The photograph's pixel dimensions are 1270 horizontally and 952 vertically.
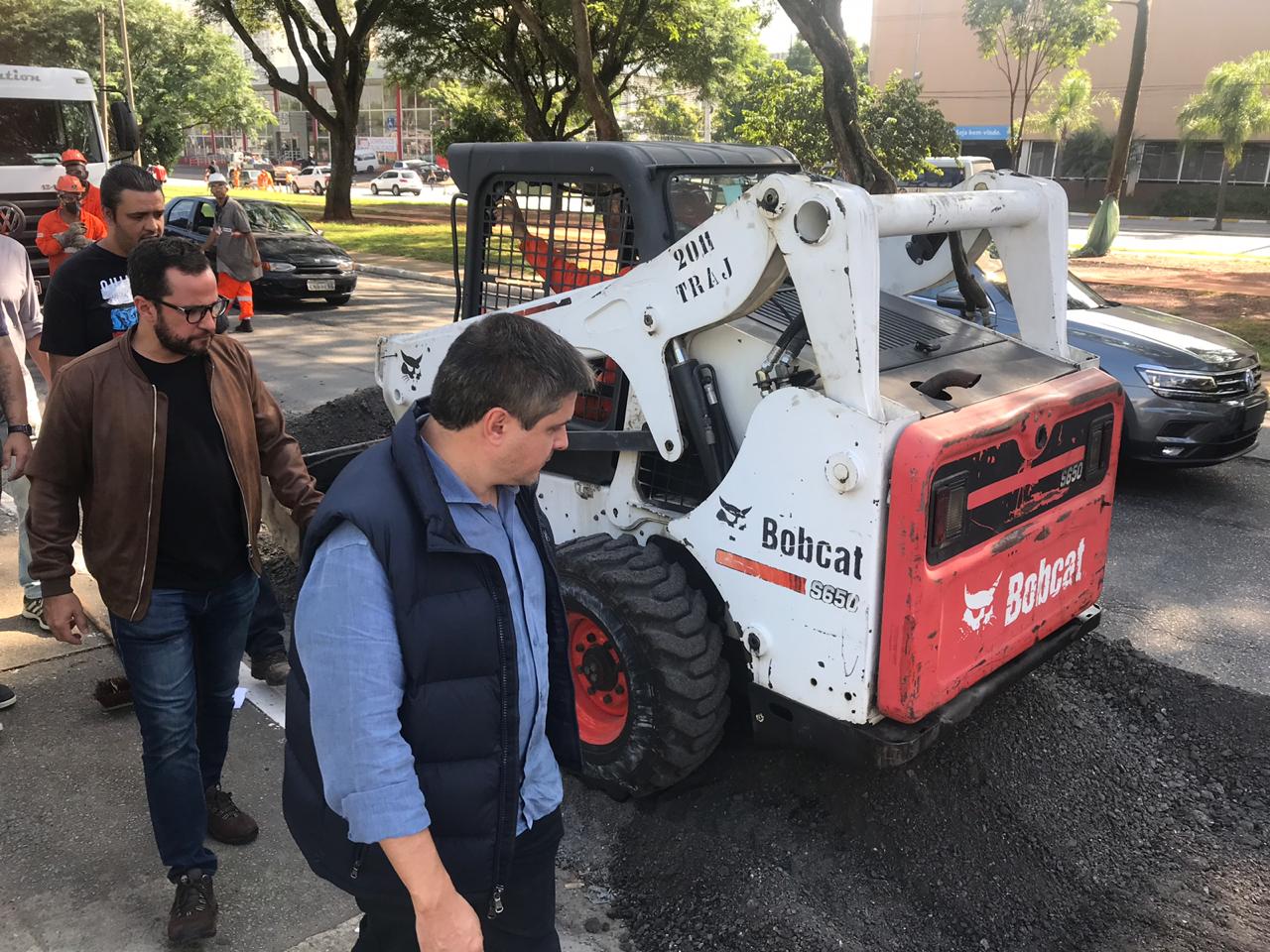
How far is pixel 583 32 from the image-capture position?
591 inches

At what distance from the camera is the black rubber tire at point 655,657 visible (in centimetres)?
315

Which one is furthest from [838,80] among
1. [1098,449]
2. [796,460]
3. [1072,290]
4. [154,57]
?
[154,57]

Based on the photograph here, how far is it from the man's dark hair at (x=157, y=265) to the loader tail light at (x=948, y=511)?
206 cm

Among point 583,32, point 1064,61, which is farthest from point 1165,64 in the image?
point 583,32

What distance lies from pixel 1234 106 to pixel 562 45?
27498mm

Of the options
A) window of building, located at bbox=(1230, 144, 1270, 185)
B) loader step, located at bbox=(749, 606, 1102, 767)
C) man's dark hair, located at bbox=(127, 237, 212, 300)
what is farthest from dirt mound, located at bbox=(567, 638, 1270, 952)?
window of building, located at bbox=(1230, 144, 1270, 185)

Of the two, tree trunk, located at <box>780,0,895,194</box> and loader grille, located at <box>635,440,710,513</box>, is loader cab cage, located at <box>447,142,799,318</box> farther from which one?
tree trunk, located at <box>780,0,895,194</box>

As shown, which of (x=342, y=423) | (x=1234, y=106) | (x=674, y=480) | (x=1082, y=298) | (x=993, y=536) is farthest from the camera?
(x=1234, y=106)

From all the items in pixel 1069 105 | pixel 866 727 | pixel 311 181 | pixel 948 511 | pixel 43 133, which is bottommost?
pixel 866 727

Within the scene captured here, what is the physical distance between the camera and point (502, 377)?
1.70 meters

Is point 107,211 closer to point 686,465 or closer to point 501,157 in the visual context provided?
point 501,157

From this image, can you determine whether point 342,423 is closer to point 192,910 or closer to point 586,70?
point 192,910

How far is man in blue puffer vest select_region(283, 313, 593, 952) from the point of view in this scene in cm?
164

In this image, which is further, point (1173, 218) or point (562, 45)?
point (1173, 218)
